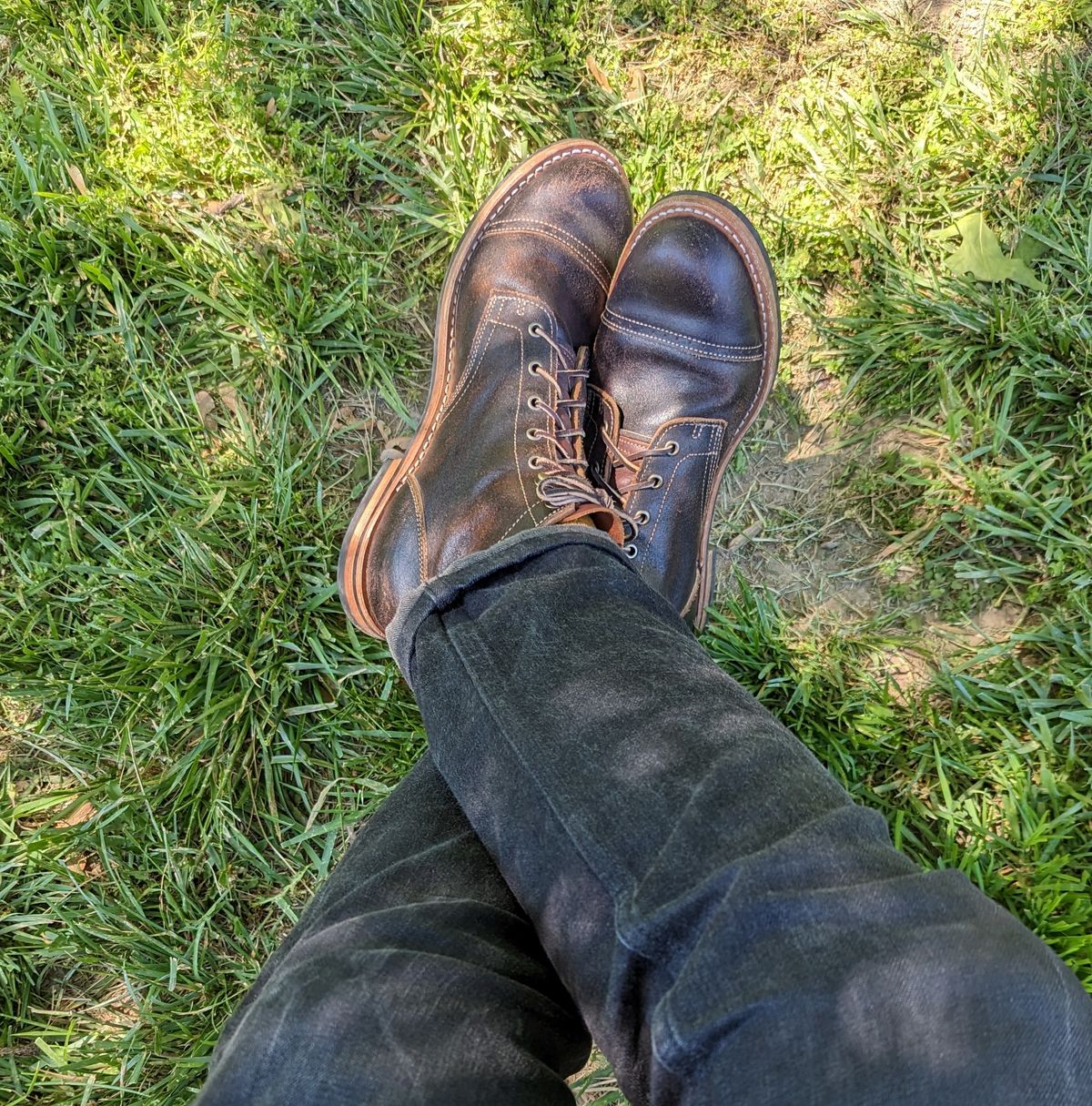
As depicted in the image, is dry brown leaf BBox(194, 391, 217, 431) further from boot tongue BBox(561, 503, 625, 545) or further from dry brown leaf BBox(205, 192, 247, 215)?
boot tongue BBox(561, 503, 625, 545)

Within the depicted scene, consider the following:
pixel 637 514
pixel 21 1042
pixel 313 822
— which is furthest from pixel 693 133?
pixel 21 1042

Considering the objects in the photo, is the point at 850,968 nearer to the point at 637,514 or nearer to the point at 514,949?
the point at 514,949

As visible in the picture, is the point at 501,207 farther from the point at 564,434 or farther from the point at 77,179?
the point at 77,179

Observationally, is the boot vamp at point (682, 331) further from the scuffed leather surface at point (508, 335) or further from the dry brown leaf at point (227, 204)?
the dry brown leaf at point (227, 204)

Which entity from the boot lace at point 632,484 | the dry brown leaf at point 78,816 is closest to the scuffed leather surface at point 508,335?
the boot lace at point 632,484

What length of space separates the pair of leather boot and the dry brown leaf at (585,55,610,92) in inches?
6.6

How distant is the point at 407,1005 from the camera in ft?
2.85

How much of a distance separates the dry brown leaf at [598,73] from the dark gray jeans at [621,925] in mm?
1125

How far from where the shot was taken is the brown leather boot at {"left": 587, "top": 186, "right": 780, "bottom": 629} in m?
1.65

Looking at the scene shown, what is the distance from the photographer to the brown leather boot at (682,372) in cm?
165

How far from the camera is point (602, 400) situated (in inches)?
69.6

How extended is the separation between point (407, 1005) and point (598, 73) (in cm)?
177

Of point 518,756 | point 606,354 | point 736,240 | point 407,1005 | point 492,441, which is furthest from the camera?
point 606,354

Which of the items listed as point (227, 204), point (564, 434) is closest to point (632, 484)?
point (564, 434)
